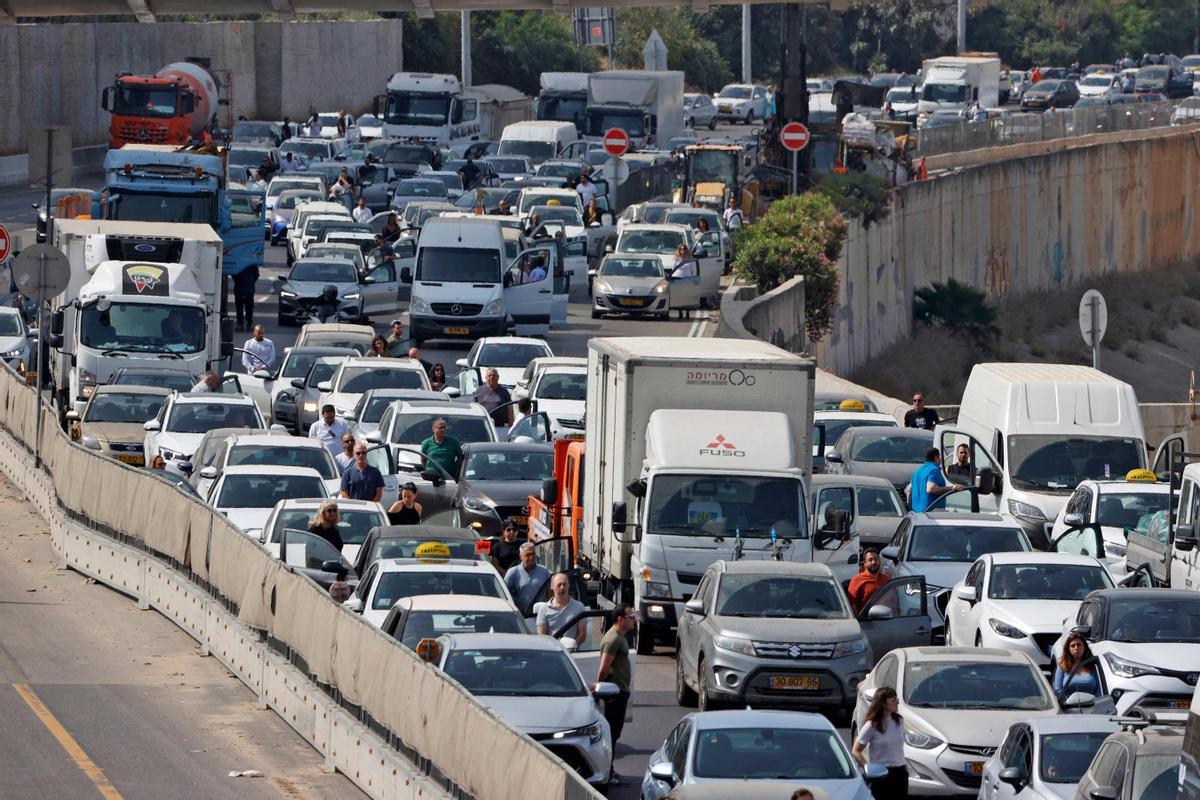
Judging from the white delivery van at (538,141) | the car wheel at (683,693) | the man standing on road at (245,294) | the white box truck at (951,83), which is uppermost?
the white box truck at (951,83)

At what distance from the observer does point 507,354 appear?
37.3 metres

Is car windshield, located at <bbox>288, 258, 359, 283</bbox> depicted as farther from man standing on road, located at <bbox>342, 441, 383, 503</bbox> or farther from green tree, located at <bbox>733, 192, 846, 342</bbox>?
man standing on road, located at <bbox>342, 441, 383, 503</bbox>

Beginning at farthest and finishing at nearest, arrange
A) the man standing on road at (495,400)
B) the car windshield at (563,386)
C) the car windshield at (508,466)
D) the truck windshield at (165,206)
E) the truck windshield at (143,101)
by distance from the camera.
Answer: the truck windshield at (143,101)
the truck windshield at (165,206)
the car windshield at (563,386)
the man standing on road at (495,400)
the car windshield at (508,466)

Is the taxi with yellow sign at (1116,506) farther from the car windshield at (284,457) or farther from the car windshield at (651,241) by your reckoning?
the car windshield at (651,241)

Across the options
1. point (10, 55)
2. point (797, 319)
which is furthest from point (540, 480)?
point (10, 55)

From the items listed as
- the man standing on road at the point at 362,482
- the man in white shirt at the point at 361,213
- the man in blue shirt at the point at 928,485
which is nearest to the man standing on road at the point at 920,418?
the man in blue shirt at the point at 928,485

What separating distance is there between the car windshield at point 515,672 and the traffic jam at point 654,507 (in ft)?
0.07

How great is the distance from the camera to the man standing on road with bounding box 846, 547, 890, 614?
21.8 meters

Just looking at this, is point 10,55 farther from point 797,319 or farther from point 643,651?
point 643,651

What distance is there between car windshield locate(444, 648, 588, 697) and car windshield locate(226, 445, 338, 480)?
1018 cm

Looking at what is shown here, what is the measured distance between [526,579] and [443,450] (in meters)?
7.47

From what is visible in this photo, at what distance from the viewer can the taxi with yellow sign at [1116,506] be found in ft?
84.1

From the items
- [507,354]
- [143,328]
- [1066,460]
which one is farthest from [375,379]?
[1066,460]

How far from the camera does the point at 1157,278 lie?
96750mm
